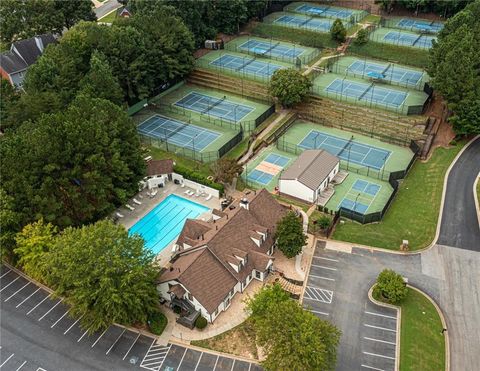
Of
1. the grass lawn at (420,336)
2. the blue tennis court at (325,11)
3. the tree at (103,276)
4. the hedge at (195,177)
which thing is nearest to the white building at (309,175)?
the hedge at (195,177)

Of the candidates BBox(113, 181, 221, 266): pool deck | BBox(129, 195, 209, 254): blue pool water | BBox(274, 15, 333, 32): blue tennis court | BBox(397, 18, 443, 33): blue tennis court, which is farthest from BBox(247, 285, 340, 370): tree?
BBox(397, 18, 443, 33): blue tennis court

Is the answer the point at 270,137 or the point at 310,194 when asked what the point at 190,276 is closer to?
the point at 310,194

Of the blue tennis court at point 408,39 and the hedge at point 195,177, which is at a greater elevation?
the hedge at point 195,177

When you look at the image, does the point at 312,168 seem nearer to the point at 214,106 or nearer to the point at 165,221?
the point at 165,221

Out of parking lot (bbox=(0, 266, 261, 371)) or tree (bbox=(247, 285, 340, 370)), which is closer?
tree (bbox=(247, 285, 340, 370))

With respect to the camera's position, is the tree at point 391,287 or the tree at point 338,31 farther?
the tree at point 338,31

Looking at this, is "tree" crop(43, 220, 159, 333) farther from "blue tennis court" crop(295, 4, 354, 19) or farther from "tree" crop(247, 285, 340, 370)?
"blue tennis court" crop(295, 4, 354, 19)

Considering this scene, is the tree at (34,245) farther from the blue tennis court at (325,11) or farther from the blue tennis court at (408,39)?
the blue tennis court at (325,11)
